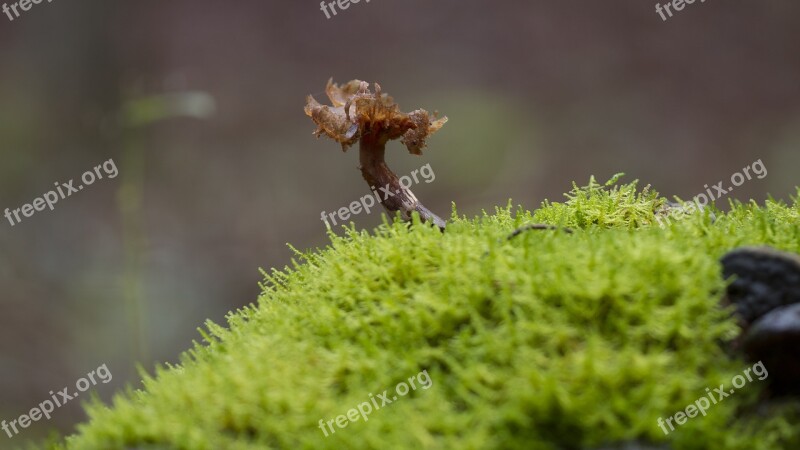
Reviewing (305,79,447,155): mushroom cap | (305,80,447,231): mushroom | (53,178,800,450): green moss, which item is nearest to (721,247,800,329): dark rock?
(53,178,800,450): green moss

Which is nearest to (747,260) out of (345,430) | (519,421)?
(519,421)

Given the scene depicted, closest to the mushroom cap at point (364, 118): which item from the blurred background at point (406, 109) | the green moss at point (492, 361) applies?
the green moss at point (492, 361)

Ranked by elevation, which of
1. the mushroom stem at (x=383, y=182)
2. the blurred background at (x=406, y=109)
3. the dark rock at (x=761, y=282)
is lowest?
the dark rock at (x=761, y=282)

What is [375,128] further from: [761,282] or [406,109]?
[406,109]

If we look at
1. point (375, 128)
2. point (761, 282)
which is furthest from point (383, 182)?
point (761, 282)

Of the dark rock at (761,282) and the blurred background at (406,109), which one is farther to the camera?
the blurred background at (406,109)

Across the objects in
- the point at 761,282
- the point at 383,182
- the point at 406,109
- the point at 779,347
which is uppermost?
the point at 406,109

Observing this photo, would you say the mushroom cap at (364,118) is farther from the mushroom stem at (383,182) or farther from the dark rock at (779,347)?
the dark rock at (779,347)

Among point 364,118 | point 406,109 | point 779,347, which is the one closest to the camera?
point 779,347
